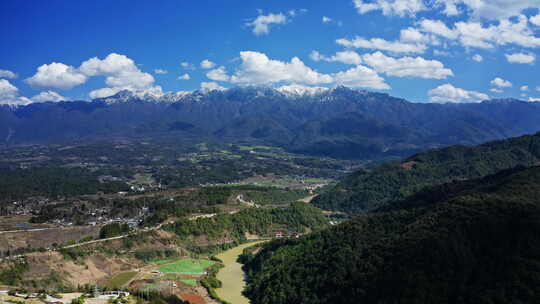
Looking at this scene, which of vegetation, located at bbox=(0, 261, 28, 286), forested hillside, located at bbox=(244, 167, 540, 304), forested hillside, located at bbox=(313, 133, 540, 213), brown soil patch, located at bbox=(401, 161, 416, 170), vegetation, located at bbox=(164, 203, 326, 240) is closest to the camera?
forested hillside, located at bbox=(244, 167, 540, 304)

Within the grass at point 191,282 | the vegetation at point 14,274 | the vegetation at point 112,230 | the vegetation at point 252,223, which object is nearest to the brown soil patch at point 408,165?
the vegetation at point 252,223

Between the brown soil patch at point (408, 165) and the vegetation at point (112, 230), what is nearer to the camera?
the vegetation at point (112, 230)

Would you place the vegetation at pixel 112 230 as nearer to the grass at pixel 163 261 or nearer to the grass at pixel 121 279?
the grass at pixel 163 261

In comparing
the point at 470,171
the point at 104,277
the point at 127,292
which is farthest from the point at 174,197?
the point at 470,171

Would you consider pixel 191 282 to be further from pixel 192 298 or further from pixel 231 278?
pixel 192 298

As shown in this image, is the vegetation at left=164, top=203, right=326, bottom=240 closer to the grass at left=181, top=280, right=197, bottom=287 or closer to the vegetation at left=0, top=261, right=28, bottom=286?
the grass at left=181, top=280, right=197, bottom=287

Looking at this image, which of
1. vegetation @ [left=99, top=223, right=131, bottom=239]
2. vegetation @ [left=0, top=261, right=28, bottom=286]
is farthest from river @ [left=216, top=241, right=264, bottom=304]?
vegetation @ [left=0, top=261, right=28, bottom=286]

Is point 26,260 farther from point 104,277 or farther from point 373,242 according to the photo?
point 373,242
